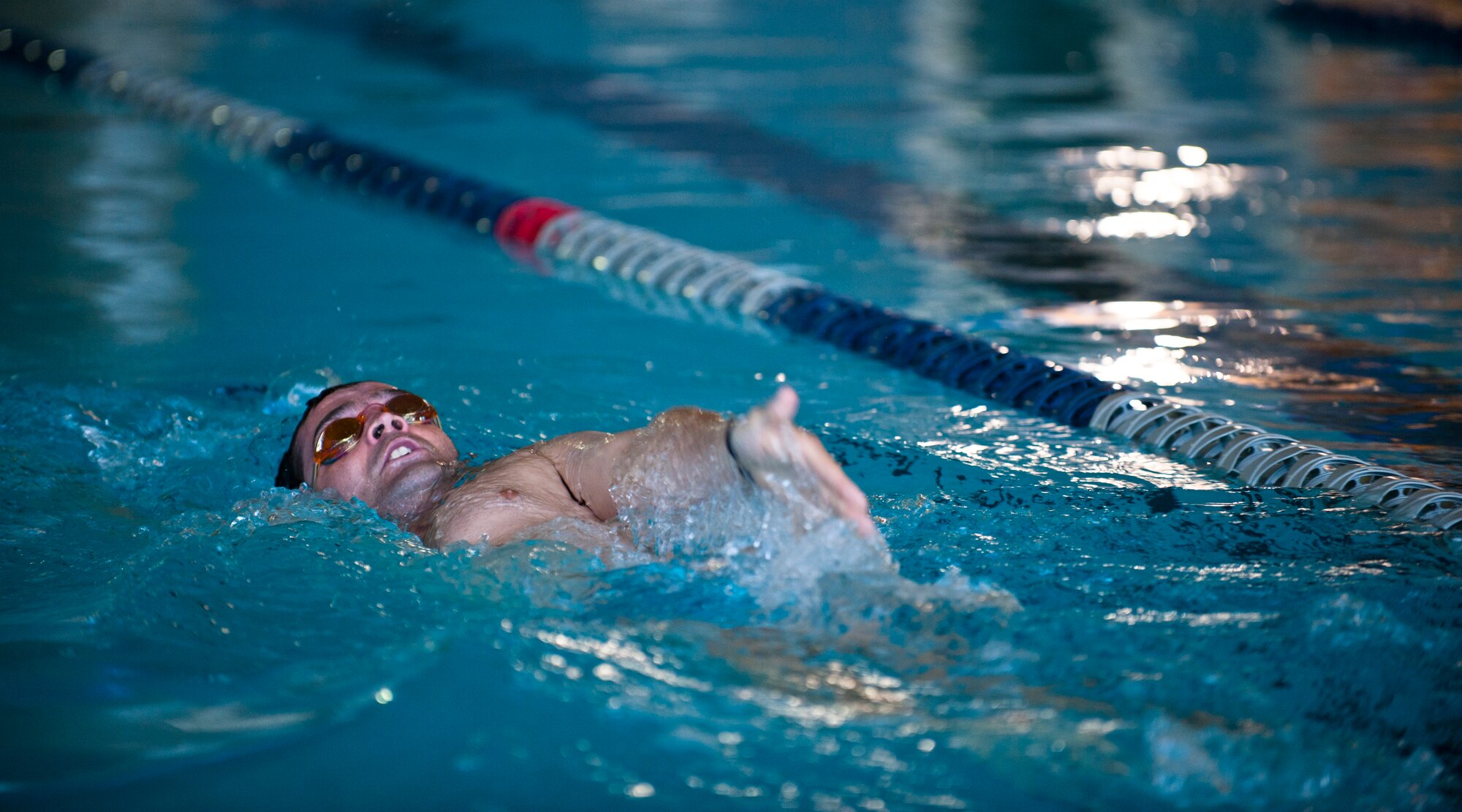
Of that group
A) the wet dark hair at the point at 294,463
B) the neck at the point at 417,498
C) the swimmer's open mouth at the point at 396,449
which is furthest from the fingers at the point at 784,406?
the wet dark hair at the point at 294,463

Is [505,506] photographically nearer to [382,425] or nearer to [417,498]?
[417,498]

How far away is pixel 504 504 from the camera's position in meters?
2.45

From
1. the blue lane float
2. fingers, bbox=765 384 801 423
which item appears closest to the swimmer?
fingers, bbox=765 384 801 423

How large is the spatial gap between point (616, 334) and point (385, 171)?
2.32 m

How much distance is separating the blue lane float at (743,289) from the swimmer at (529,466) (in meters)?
1.29

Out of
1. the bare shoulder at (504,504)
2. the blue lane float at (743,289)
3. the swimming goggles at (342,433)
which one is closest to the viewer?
the bare shoulder at (504,504)

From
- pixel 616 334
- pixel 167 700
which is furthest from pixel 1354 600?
pixel 616 334

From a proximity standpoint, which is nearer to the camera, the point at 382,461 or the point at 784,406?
the point at 784,406

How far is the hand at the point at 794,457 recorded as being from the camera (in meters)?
2.02

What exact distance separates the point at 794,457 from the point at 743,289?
259 cm

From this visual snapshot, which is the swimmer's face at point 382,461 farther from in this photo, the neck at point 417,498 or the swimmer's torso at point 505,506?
the swimmer's torso at point 505,506

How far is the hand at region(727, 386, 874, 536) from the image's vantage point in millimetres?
2021

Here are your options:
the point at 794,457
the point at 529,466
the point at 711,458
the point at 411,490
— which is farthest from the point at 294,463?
the point at 794,457

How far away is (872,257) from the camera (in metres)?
5.05
